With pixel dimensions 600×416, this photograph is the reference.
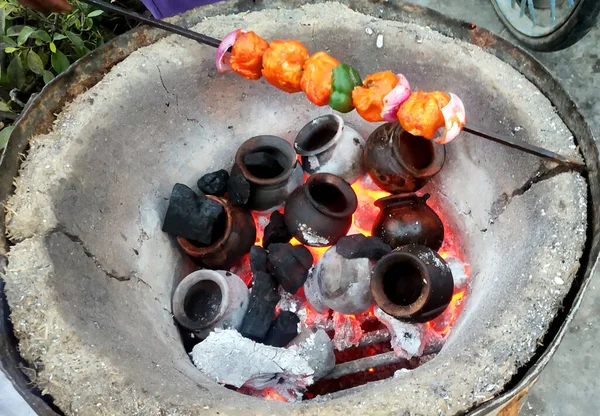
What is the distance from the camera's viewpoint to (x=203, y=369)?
2094 mm

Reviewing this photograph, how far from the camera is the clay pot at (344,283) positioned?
89.7 inches

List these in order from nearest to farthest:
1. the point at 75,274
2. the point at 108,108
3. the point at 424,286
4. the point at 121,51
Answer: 1. the point at 75,274
2. the point at 424,286
3. the point at 108,108
4. the point at 121,51

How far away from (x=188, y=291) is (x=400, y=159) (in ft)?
3.44

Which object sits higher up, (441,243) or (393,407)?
(393,407)

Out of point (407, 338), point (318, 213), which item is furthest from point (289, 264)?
point (407, 338)

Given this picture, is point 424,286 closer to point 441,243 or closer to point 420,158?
point 441,243

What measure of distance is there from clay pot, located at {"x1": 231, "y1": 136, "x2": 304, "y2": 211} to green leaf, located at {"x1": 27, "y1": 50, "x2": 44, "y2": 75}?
1394mm

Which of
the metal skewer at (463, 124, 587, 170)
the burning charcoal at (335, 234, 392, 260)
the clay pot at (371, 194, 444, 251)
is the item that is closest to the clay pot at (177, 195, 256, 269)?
the burning charcoal at (335, 234, 392, 260)

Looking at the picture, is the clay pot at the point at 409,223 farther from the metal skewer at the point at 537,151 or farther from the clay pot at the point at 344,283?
the metal skewer at the point at 537,151

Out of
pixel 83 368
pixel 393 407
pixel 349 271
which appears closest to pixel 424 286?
pixel 349 271

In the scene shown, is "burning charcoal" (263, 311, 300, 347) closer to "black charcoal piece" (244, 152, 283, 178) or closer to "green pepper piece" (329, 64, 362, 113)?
"black charcoal piece" (244, 152, 283, 178)

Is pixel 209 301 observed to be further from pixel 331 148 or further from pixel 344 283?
pixel 331 148

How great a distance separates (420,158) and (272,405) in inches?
48.8

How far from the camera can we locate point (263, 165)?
2549 millimetres
